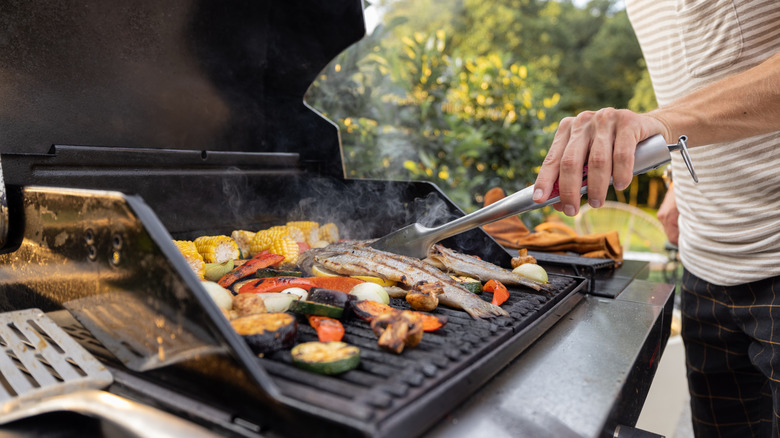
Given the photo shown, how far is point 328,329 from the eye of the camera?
119 centimetres

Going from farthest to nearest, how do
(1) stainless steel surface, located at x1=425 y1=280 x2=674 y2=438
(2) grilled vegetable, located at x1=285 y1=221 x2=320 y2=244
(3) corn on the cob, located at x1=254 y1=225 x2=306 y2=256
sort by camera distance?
(2) grilled vegetable, located at x1=285 y1=221 x2=320 y2=244, (3) corn on the cob, located at x1=254 y1=225 x2=306 y2=256, (1) stainless steel surface, located at x1=425 y1=280 x2=674 y2=438

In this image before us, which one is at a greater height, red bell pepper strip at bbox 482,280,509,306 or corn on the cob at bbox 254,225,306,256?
corn on the cob at bbox 254,225,306,256

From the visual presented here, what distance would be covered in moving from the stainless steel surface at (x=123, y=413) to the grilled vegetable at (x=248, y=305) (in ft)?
1.14

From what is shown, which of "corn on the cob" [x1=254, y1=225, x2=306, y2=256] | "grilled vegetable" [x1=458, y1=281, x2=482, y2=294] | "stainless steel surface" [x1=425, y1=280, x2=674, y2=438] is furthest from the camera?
"corn on the cob" [x1=254, y1=225, x2=306, y2=256]

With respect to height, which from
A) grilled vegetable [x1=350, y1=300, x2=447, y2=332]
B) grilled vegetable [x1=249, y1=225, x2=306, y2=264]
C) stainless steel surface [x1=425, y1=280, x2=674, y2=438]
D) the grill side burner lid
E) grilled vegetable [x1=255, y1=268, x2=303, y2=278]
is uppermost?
the grill side burner lid

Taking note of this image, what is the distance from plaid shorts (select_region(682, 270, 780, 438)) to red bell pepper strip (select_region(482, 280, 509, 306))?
3.43 feet

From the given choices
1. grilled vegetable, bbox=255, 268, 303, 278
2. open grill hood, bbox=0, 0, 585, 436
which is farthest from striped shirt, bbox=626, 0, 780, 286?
grilled vegetable, bbox=255, 268, 303, 278

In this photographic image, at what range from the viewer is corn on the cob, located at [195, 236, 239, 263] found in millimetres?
1826

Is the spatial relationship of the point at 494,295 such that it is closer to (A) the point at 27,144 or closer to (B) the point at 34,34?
(A) the point at 27,144

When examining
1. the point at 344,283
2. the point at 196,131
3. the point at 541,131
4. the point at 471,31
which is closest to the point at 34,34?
the point at 196,131

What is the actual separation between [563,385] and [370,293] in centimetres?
60

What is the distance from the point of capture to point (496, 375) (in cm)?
117

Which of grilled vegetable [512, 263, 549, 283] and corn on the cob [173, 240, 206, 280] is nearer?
corn on the cob [173, 240, 206, 280]

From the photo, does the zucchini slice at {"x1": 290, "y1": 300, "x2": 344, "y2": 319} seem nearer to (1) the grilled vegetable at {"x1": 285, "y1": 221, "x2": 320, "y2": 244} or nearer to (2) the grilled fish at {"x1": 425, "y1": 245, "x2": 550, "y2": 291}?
(2) the grilled fish at {"x1": 425, "y1": 245, "x2": 550, "y2": 291}
